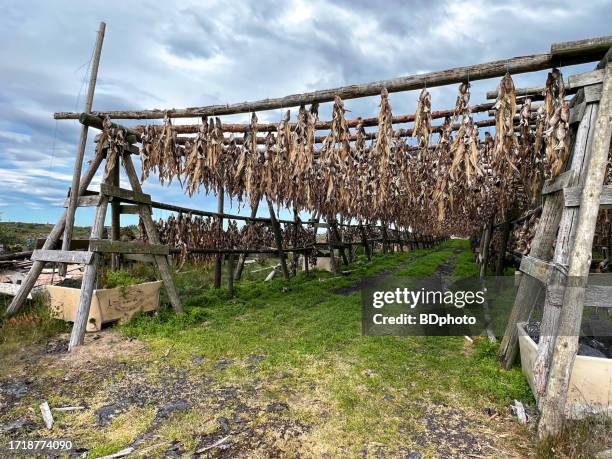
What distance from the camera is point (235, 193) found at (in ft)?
31.8

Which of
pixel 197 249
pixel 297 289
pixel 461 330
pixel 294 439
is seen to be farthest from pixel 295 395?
pixel 297 289

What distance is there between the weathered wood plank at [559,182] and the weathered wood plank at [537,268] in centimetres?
99

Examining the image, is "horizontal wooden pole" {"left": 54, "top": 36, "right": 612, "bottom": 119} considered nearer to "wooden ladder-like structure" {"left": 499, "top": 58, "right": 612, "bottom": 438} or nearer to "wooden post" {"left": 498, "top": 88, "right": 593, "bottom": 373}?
"wooden ladder-like structure" {"left": 499, "top": 58, "right": 612, "bottom": 438}

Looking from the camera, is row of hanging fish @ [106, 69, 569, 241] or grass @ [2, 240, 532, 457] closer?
grass @ [2, 240, 532, 457]

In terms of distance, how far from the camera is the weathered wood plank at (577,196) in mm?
3688

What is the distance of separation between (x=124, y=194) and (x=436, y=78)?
6.51 m

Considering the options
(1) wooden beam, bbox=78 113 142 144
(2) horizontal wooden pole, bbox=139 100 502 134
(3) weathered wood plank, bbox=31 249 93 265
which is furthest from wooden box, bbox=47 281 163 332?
(2) horizontal wooden pole, bbox=139 100 502 134

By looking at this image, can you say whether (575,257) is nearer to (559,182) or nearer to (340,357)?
(559,182)

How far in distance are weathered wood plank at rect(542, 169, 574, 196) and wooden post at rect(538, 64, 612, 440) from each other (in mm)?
314

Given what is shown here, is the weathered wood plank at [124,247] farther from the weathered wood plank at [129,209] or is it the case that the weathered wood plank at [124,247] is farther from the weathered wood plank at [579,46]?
the weathered wood plank at [579,46]

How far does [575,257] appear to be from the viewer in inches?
144

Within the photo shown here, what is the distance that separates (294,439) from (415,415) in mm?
1519

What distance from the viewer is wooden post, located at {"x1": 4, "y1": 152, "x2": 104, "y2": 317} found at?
715 cm

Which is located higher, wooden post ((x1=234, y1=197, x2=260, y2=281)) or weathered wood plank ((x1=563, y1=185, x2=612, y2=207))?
weathered wood plank ((x1=563, y1=185, x2=612, y2=207))
